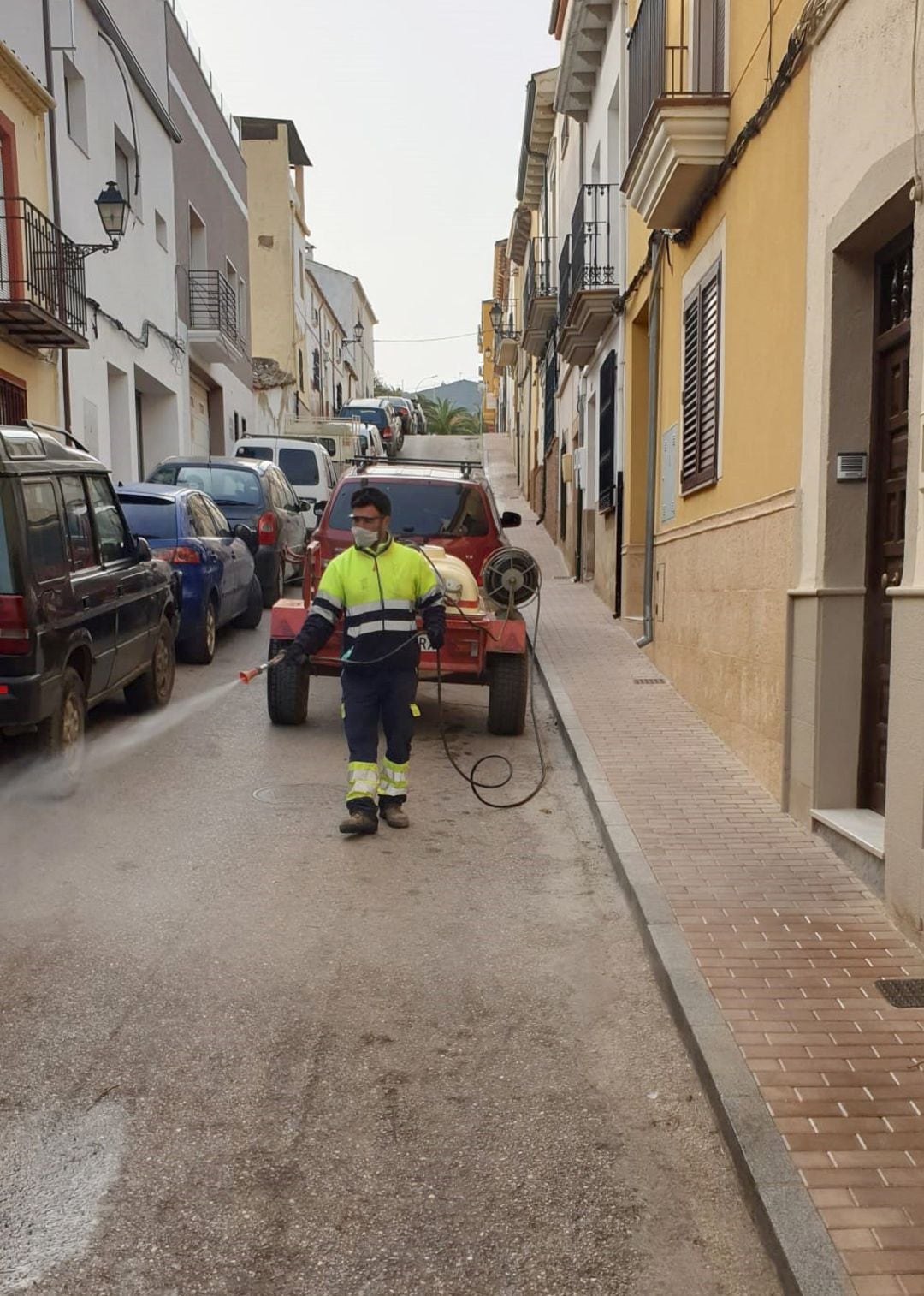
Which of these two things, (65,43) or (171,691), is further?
(65,43)

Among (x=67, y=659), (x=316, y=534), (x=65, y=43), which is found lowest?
(x=67, y=659)

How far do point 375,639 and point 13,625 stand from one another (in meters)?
1.94

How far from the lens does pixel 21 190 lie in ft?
51.1

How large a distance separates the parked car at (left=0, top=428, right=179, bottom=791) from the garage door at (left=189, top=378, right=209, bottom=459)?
18.6 meters

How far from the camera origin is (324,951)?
473 cm

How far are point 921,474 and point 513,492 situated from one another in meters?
31.4

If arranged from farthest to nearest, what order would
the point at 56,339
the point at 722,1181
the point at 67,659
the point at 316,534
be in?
the point at 56,339 < the point at 316,534 < the point at 67,659 < the point at 722,1181

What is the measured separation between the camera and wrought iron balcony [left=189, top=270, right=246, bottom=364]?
25.2 meters

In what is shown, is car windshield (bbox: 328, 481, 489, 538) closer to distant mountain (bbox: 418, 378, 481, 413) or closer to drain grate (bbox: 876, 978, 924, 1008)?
drain grate (bbox: 876, 978, 924, 1008)

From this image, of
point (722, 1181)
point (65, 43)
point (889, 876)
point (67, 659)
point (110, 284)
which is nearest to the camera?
point (722, 1181)

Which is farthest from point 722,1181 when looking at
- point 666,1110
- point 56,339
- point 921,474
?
point 56,339

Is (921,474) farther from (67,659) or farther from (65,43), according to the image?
(65,43)

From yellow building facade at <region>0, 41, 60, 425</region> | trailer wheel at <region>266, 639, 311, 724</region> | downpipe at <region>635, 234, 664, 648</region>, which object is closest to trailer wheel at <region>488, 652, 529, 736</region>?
trailer wheel at <region>266, 639, 311, 724</region>

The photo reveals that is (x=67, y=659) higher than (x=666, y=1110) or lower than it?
higher
